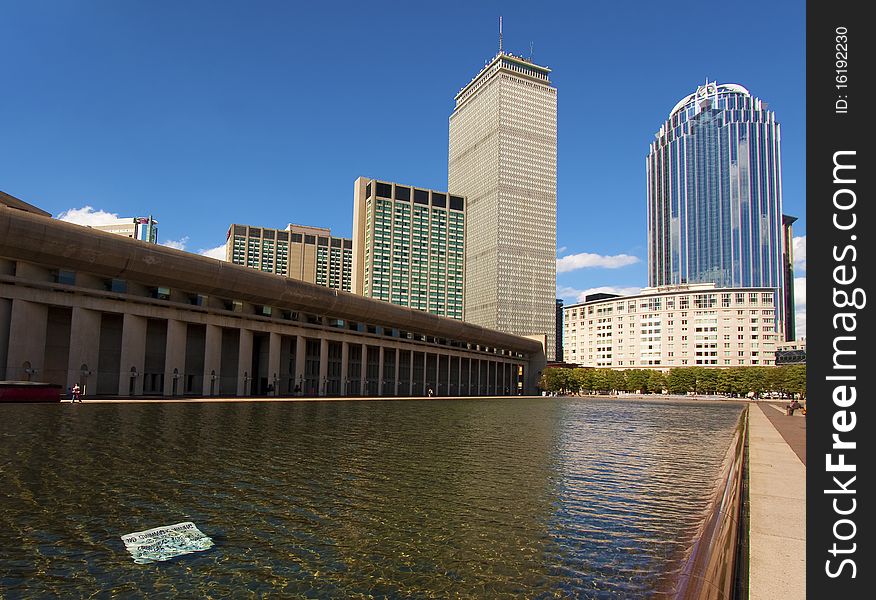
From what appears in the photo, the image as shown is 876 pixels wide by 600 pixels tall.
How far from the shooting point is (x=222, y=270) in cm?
5356

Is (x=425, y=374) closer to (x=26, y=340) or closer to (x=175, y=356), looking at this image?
(x=175, y=356)

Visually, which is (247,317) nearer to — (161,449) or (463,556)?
(161,449)

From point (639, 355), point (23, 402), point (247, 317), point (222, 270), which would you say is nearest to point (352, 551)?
point (23, 402)

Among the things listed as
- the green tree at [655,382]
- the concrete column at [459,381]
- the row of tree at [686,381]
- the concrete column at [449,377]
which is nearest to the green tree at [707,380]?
the row of tree at [686,381]

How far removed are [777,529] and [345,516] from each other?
638 centimetres

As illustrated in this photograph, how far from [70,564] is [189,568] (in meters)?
1.40

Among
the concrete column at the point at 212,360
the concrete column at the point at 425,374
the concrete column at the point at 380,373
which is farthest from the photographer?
the concrete column at the point at 425,374

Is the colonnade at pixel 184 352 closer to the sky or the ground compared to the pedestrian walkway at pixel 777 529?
closer to the sky

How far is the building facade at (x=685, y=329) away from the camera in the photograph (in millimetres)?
163488

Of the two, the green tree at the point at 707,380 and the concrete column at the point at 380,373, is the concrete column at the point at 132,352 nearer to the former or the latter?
the concrete column at the point at 380,373

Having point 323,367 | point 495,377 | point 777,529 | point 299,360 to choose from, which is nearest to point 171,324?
point 299,360

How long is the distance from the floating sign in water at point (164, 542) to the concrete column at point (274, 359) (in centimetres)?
5513

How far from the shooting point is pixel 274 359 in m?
62.5

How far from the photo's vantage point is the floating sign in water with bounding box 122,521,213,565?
730cm
